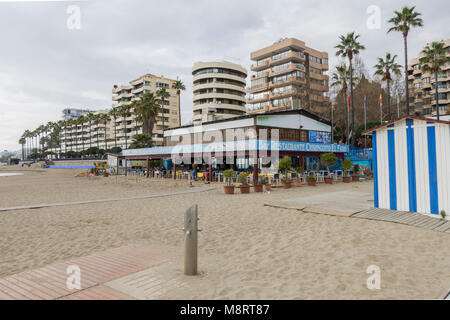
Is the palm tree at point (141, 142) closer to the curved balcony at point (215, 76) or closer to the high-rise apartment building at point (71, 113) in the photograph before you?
the curved balcony at point (215, 76)

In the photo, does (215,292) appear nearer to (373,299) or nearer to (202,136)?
(373,299)

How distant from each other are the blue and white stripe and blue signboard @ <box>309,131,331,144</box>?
18.3 metres

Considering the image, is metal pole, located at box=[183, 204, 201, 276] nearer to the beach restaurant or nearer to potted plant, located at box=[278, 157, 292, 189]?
potted plant, located at box=[278, 157, 292, 189]

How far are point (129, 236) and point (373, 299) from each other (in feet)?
18.8

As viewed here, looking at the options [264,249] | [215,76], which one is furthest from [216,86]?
[264,249]

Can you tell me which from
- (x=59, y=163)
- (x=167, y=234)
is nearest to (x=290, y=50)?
(x=167, y=234)

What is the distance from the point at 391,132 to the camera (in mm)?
9109

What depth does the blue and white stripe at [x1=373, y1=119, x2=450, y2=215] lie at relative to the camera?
806 centimetres

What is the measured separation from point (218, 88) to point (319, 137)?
43.8 metres

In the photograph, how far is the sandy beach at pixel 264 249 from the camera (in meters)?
4.07

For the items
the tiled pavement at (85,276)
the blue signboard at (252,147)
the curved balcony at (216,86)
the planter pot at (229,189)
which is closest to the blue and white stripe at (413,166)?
the tiled pavement at (85,276)

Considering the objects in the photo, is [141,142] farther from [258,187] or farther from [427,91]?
[427,91]

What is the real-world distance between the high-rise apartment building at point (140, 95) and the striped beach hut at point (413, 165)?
69944mm

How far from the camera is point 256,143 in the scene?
65.8 feet
